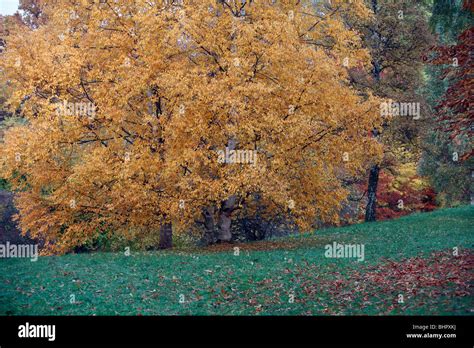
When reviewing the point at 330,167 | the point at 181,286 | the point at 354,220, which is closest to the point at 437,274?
the point at 181,286

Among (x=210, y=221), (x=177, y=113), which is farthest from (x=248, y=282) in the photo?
(x=210, y=221)

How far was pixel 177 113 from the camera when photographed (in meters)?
17.4

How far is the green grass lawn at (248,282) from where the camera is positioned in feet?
34.0

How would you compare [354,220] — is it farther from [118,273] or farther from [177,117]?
[118,273]

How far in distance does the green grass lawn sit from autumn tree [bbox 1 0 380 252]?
83.3 inches

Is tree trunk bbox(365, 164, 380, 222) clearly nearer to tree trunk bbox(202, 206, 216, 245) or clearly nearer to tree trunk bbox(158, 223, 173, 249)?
tree trunk bbox(202, 206, 216, 245)

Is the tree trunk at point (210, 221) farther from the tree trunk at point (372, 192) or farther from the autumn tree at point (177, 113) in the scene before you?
the tree trunk at point (372, 192)

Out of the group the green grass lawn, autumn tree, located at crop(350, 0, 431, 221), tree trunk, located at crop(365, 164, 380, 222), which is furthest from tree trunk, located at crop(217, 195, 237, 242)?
tree trunk, located at crop(365, 164, 380, 222)

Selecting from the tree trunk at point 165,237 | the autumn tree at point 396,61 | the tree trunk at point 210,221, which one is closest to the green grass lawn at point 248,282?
the tree trunk at point 210,221

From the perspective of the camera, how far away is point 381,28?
2859 cm

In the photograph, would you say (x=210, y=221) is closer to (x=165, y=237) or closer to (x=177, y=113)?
(x=165, y=237)

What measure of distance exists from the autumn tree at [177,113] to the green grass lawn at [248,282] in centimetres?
211

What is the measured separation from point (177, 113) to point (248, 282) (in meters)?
6.71

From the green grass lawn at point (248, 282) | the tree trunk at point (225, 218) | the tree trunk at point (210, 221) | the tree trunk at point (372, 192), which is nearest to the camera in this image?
the green grass lawn at point (248, 282)
